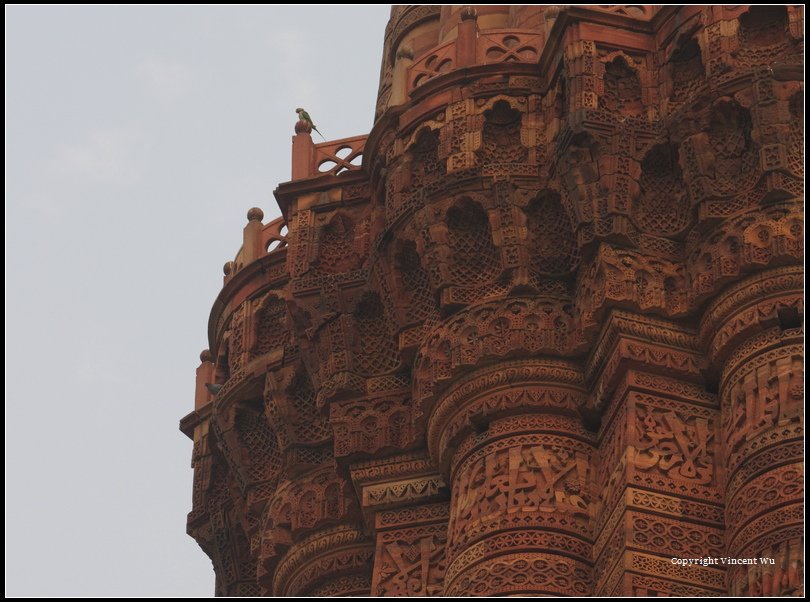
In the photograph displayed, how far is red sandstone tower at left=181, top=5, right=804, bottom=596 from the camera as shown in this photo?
1667 centimetres

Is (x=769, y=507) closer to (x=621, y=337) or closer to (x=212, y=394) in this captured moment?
(x=621, y=337)

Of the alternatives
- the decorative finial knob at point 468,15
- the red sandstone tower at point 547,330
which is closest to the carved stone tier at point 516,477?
the red sandstone tower at point 547,330

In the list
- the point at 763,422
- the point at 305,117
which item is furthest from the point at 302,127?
the point at 763,422

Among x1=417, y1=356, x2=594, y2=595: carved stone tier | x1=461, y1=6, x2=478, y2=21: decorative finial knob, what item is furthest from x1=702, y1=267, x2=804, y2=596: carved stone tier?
x1=461, y1=6, x2=478, y2=21: decorative finial knob

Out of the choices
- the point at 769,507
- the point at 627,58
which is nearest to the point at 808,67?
the point at 627,58

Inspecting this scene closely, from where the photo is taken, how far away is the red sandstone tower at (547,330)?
54.7 feet

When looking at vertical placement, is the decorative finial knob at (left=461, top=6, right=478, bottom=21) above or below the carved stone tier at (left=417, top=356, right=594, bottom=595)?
above

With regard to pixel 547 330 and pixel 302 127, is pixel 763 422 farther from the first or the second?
pixel 302 127

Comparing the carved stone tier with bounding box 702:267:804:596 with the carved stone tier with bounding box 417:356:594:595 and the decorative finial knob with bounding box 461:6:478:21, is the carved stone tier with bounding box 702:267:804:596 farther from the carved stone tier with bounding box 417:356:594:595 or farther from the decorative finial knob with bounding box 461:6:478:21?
the decorative finial knob with bounding box 461:6:478:21

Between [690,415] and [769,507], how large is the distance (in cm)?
145

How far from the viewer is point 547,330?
17938mm

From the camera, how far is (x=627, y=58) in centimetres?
1884

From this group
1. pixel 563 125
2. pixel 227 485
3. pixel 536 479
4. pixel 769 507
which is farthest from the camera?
pixel 227 485

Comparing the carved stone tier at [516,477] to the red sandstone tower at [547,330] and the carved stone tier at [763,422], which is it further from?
the carved stone tier at [763,422]
